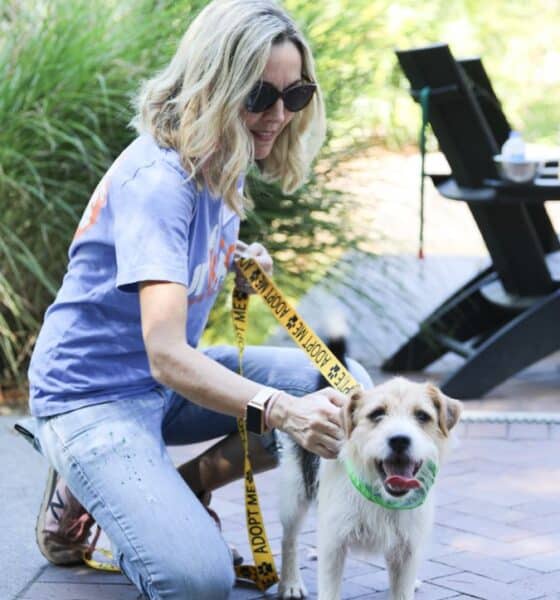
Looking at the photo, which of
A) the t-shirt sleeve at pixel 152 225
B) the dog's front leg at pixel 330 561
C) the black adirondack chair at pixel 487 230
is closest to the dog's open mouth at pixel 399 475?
the dog's front leg at pixel 330 561

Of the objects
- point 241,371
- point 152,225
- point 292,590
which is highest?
point 152,225

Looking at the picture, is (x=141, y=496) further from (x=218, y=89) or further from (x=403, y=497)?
(x=218, y=89)

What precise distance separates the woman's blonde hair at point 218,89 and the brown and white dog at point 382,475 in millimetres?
799

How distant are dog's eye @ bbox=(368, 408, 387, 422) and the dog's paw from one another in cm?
85

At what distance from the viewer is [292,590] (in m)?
3.62

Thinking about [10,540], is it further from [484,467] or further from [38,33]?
[38,33]

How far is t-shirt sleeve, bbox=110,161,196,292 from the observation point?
3.19 metres

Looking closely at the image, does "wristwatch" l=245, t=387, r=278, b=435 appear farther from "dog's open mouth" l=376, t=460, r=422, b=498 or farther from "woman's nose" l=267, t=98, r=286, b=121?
"woman's nose" l=267, t=98, r=286, b=121

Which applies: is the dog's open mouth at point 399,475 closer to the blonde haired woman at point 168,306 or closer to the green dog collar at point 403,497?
the green dog collar at point 403,497

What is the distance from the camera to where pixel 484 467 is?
5.15m

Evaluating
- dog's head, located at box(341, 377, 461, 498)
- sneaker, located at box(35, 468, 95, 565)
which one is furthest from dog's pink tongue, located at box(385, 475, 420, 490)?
sneaker, located at box(35, 468, 95, 565)

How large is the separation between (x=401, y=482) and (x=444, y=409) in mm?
259

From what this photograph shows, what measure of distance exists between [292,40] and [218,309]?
3.26 metres

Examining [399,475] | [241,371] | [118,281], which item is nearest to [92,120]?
[241,371]
